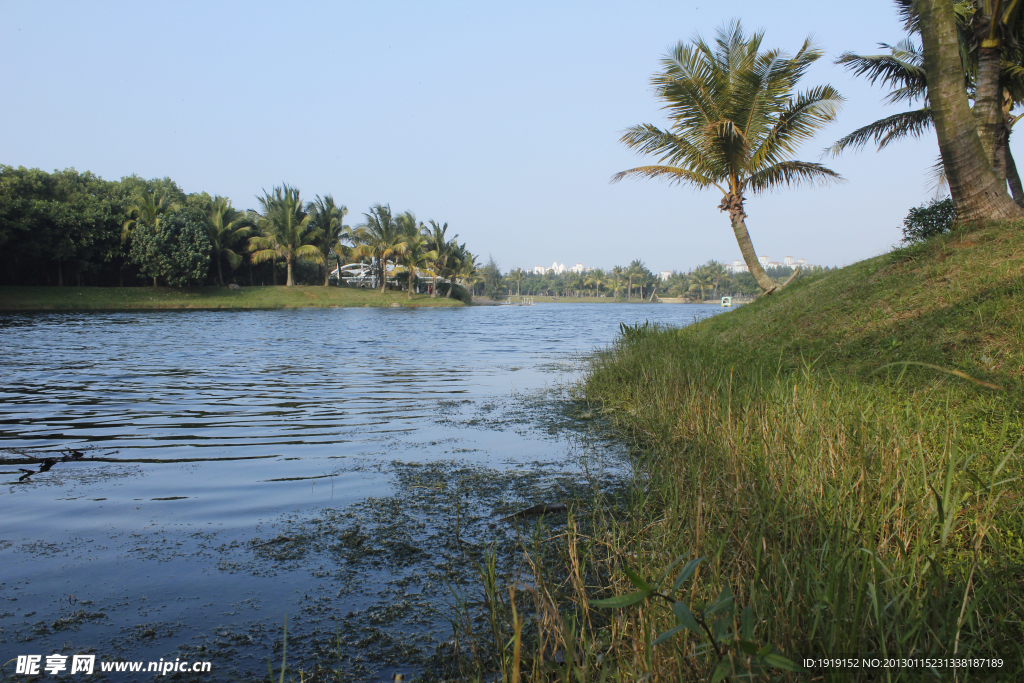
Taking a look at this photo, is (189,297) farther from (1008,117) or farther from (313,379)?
(1008,117)

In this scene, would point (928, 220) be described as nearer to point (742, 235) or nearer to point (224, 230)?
point (742, 235)

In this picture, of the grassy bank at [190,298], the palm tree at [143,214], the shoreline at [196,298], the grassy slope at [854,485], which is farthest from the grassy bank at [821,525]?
the palm tree at [143,214]

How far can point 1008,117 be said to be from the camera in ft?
50.5

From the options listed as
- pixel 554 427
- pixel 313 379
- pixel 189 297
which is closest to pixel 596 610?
pixel 554 427

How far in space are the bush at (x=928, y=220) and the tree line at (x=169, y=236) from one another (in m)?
39.5

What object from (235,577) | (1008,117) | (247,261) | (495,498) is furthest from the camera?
(247,261)

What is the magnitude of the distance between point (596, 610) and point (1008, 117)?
19377mm

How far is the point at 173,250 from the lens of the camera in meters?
38.7

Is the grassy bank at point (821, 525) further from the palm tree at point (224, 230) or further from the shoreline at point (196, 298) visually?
the palm tree at point (224, 230)

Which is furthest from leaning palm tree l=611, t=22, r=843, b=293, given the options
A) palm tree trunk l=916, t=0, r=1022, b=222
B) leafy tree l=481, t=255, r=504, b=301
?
leafy tree l=481, t=255, r=504, b=301

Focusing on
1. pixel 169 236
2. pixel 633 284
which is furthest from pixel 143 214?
pixel 633 284

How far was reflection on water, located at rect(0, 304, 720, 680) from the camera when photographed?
2307mm

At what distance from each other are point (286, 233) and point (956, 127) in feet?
151

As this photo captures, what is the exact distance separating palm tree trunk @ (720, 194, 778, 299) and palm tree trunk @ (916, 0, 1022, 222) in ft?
27.5
